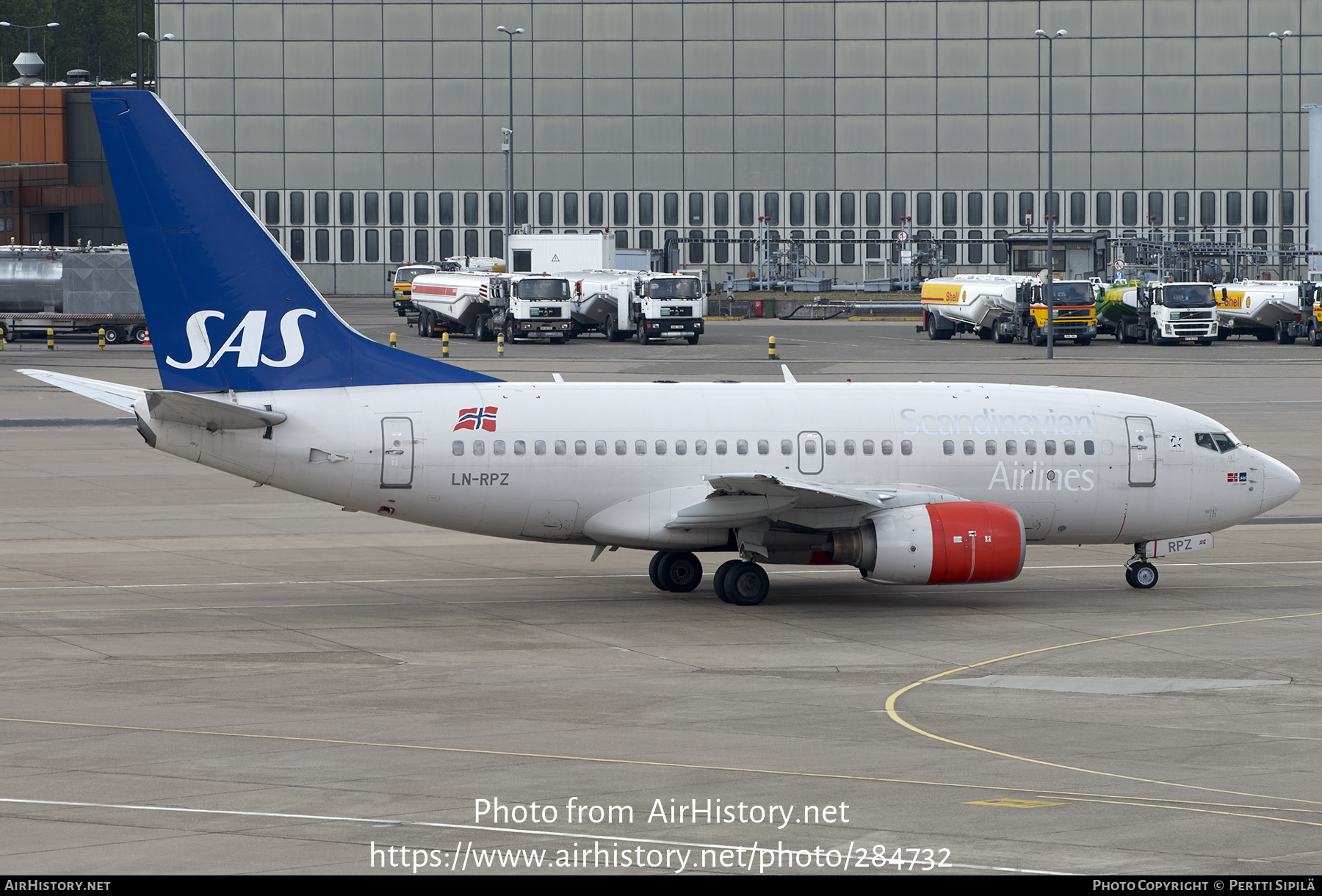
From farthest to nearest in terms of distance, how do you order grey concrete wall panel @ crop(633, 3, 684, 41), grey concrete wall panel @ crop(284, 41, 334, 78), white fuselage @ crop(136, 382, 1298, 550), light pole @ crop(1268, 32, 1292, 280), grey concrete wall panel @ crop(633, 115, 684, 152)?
grey concrete wall panel @ crop(633, 115, 684, 152) → grey concrete wall panel @ crop(284, 41, 334, 78) → grey concrete wall panel @ crop(633, 3, 684, 41) → light pole @ crop(1268, 32, 1292, 280) → white fuselage @ crop(136, 382, 1298, 550)

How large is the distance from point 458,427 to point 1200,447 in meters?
13.3

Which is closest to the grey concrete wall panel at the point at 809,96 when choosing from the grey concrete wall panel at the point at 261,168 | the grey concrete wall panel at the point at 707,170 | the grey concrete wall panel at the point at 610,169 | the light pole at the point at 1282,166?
the grey concrete wall panel at the point at 707,170

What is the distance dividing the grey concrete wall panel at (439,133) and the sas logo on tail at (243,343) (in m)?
100

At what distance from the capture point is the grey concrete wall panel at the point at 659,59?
124312 millimetres

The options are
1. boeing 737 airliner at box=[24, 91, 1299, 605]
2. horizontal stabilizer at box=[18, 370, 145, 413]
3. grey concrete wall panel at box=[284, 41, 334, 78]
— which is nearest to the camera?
horizontal stabilizer at box=[18, 370, 145, 413]

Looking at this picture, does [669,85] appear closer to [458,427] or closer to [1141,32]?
[1141,32]

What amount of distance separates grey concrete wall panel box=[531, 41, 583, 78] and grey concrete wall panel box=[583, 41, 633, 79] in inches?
21.7

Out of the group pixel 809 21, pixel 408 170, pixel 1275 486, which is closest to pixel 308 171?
pixel 408 170

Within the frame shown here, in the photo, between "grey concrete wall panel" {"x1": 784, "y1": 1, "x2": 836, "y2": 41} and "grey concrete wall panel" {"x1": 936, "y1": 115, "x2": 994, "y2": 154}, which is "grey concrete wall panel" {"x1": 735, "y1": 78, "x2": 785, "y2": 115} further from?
"grey concrete wall panel" {"x1": 936, "y1": 115, "x2": 994, "y2": 154}

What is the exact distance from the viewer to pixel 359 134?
12544 cm

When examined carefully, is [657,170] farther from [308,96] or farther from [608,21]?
[308,96]

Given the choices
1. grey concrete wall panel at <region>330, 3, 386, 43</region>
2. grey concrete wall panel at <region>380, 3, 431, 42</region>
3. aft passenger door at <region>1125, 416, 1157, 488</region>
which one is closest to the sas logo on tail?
aft passenger door at <region>1125, 416, 1157, 488</region>

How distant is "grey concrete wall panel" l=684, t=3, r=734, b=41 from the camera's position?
4855 inches
